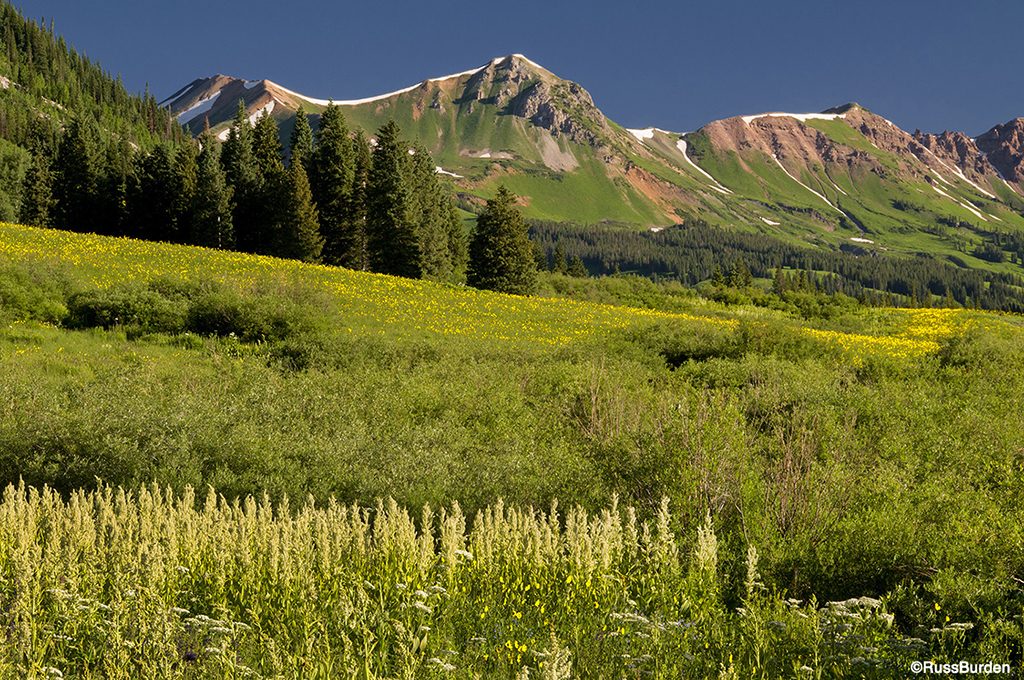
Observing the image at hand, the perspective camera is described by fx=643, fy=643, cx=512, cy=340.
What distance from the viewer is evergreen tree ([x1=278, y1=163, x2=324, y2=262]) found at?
164 ft

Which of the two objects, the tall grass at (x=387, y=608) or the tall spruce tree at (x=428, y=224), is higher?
the tall spruce tree at (x=428, y=224)

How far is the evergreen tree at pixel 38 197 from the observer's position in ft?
207

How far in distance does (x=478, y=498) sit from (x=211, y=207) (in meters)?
48.5

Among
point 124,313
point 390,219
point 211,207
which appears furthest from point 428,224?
point 124,313

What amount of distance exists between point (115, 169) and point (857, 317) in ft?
234

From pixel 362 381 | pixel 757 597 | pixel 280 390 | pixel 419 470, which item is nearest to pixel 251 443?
pixel 419 470

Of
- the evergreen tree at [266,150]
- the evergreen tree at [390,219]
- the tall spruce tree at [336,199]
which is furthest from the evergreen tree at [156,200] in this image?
the evergreen tree at [390,219]

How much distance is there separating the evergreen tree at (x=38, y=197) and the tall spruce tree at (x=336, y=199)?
28023 millimetres

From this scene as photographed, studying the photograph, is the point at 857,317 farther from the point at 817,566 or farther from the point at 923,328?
the point at 817,566

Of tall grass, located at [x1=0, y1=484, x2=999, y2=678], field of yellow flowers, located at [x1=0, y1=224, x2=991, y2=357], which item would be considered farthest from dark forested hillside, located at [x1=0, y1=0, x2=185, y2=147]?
tall grass, located at [x1=0, y1=484, x2=999, y2=678]

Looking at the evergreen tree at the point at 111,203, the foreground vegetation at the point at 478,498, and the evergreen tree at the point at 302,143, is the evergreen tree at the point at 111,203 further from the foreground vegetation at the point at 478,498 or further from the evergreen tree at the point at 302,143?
the foreground vegetation at the point at 478,498

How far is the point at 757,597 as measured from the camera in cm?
675

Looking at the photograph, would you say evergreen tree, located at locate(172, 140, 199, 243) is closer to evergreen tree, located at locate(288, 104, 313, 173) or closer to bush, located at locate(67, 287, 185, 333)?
evergreen tree, located at locate(288, 104, 313, 173)

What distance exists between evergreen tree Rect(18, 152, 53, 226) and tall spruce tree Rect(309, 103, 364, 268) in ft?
91.9
